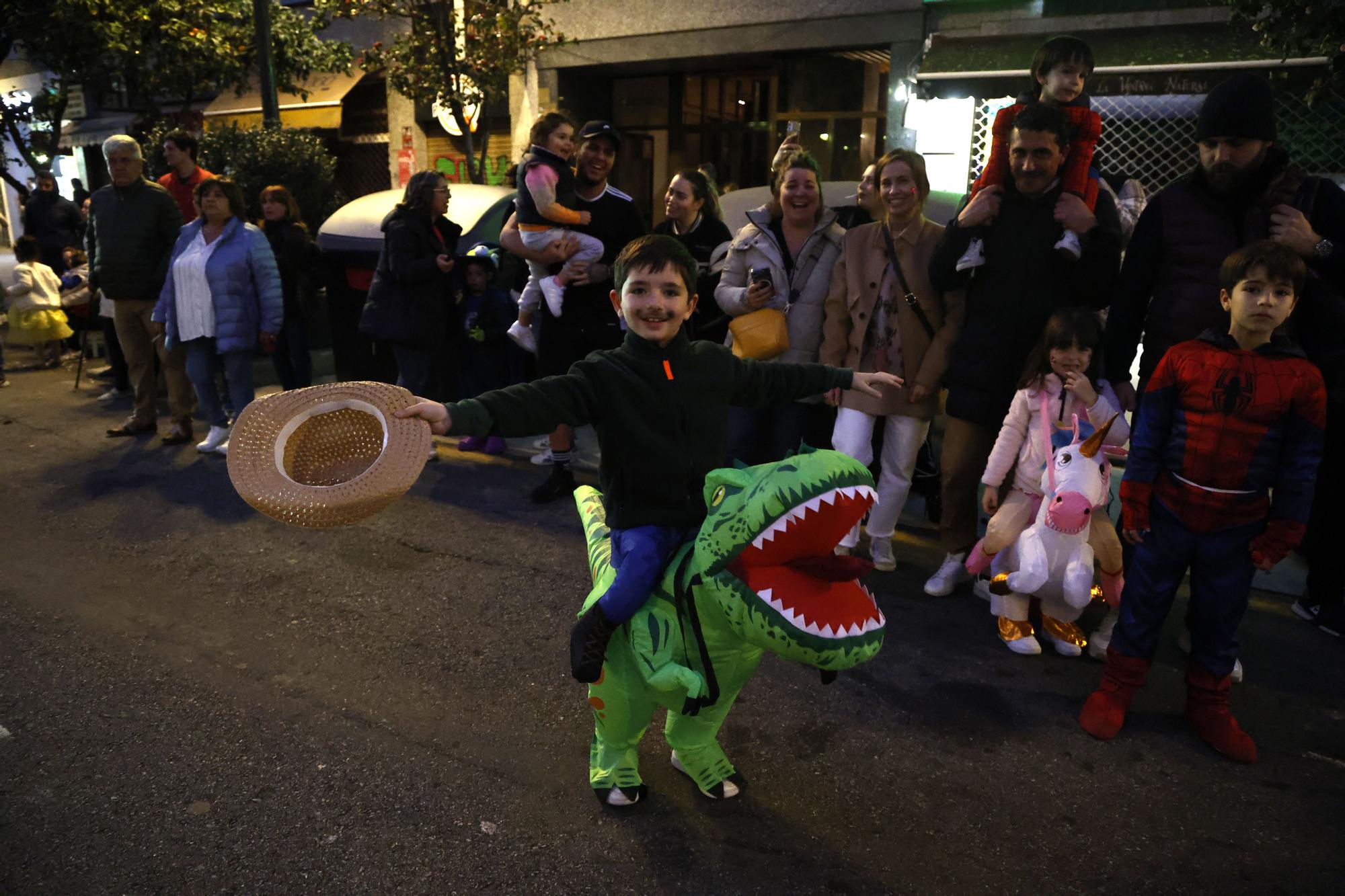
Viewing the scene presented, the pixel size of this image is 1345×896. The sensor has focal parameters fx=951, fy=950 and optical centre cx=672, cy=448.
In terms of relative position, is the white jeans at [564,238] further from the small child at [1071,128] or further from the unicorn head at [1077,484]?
the unicorn head at [1077,484]

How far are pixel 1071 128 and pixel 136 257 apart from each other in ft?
21.6

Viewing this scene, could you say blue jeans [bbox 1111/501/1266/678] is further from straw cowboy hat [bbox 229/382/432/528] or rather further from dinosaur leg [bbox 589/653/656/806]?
straw cowboy hat [bbox 229/382/432/528]

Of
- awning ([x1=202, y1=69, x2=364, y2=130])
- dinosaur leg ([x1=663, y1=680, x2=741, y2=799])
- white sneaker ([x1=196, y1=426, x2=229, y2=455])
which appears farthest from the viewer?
awning ([x1=202, y1=69, x2=364, y2=130])

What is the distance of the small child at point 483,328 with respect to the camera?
7152mm

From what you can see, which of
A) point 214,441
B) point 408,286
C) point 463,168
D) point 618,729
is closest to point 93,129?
point 463,168

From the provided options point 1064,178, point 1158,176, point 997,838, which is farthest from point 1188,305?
point 1158,176

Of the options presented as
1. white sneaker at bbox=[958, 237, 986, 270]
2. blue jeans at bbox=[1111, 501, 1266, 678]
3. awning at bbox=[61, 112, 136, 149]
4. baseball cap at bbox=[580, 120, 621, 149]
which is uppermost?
awning at bbox=[61, 112, 136, 149]

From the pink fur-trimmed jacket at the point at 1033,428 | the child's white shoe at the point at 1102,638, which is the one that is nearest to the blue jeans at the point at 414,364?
the pink fur-trimmed jacket at the point at 1033,428

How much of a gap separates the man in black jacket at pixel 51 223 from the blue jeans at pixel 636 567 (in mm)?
12728

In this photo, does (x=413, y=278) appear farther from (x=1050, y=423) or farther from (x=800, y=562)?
(x=800, y=562)

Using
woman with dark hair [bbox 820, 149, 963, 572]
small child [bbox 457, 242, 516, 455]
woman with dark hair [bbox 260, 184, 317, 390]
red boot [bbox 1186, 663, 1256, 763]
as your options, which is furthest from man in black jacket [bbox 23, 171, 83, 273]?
red boot [bbox 1186, 663, 1256, 763]

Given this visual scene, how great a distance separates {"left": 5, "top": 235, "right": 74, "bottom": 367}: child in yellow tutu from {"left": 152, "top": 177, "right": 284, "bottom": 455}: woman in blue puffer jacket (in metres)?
3.68

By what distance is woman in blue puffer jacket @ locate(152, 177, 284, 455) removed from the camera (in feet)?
21.9

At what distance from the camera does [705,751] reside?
3012mm
